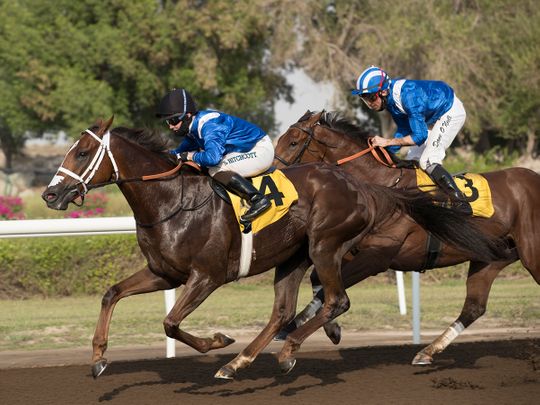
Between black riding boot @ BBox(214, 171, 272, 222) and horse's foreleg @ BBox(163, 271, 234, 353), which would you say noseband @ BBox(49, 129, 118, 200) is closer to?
black riding boot @ BBox(214, 171, 272, 222)

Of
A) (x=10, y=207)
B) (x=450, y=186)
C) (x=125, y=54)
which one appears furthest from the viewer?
(x=125, y=54)

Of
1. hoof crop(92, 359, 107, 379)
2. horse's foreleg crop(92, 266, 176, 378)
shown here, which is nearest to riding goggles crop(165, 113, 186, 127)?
horse's foreleg crop(92, 266, 176, 378)

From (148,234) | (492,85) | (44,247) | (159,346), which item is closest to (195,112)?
(148,234)

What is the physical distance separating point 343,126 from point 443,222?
109 centimetres

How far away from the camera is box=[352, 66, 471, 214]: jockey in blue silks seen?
6152 mm

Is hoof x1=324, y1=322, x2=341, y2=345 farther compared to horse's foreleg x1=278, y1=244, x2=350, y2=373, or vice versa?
hoof x1=324, y1=322, x2=341, y2=345

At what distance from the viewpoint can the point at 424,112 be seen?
248 inches

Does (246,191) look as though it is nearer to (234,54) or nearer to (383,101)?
(383,101)

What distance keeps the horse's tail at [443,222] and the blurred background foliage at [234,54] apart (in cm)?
2065

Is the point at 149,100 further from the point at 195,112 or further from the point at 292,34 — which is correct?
the point at 195,112

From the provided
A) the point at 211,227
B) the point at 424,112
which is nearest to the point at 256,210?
the point at 211,227

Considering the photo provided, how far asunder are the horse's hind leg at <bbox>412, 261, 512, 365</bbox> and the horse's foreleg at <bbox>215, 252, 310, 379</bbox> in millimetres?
913

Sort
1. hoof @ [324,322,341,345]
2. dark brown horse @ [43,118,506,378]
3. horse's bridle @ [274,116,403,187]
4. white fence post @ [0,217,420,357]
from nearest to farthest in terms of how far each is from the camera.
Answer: dark brown horse @ [43,118,506,378], hoof @ [324,322,341,345], horse's bridle @ [274,116,403,187], white fence post @ [0,217,420,357]

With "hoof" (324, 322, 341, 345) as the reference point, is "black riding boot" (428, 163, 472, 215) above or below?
above
